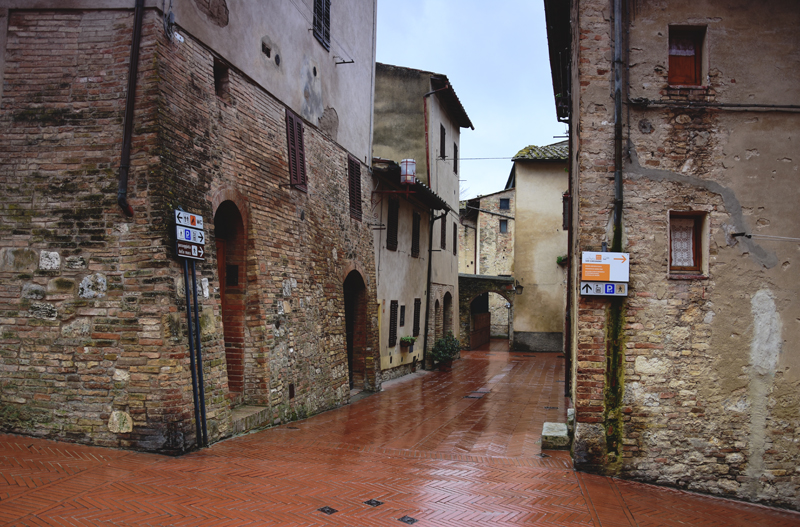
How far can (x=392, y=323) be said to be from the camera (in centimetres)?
1602

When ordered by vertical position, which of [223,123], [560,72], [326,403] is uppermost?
[560,72]

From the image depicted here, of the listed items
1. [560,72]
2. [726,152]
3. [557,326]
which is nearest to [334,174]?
[560,72]

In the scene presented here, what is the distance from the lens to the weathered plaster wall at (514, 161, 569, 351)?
25.2 m

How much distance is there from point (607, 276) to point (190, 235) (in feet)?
15.7

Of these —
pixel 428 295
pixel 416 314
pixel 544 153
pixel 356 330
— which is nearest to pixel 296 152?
pixel 356 330

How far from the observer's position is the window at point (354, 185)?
1285 centimetres

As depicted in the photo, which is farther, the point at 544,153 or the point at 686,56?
the point at 544,153

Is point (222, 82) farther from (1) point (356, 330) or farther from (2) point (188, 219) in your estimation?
(1) point (356, 330)

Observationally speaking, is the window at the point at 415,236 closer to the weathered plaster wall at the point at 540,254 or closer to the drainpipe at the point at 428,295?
the drainpipe at the point at 428,295

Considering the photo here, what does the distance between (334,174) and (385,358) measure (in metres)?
5.57

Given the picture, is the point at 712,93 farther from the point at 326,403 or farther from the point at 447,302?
the point at 447,302

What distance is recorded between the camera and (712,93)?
698 cm

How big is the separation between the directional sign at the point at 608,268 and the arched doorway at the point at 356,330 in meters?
7.34

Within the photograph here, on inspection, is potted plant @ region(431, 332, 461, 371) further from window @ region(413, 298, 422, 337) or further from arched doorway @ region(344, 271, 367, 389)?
arched doorway @ region(344, 271, 367, 389)
